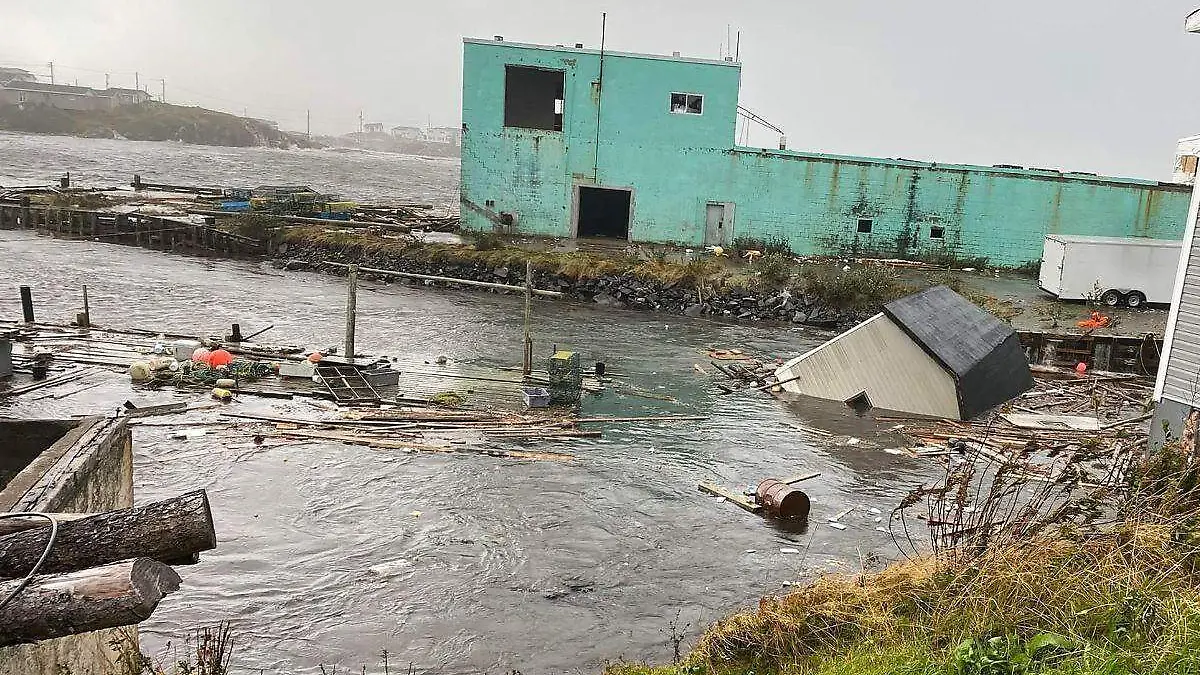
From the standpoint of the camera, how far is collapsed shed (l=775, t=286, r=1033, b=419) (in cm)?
1912

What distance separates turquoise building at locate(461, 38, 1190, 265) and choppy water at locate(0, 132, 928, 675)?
14.1 m

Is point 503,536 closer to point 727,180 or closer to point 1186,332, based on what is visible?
point 1186,332

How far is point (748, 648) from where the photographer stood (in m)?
8.45

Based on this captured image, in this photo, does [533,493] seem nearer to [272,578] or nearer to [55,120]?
[272,578]

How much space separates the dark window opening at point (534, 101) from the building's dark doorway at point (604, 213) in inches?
145

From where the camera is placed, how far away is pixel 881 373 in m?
19.8

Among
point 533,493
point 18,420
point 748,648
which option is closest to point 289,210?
point 533,493

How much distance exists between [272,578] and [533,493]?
14.8ft

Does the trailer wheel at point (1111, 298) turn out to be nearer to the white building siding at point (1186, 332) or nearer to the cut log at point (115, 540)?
the white building siding at point (1186, 332)

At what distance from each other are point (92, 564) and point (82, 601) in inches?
16.1

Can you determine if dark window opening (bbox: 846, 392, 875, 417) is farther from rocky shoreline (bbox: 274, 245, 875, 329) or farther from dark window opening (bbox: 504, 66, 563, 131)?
dark window opening (bbox: 504, 66, 563, 131)

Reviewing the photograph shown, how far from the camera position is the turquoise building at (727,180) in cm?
3441

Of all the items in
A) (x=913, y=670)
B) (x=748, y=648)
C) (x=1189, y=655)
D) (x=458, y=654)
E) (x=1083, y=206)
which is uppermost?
(x=1083, y=206)

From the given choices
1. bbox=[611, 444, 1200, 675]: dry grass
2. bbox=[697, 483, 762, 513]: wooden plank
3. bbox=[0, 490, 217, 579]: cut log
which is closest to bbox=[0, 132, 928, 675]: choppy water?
bbox=[697, 483, 762, 513]: wooden plank
